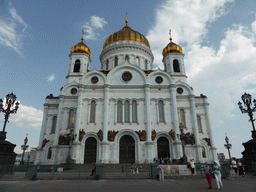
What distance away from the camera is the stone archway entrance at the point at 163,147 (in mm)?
24125

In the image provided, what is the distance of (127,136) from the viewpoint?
24.9 meters

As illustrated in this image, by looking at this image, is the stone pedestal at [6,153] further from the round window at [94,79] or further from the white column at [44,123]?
the round window at [94,79]

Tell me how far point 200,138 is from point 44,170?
20.8m

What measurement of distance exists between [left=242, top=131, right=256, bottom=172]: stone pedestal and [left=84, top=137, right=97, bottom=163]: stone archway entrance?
17.1m

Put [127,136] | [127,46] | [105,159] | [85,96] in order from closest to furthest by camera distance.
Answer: [105,159]
[127,136]
[85,96]
[127,46]

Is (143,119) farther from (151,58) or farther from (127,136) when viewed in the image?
(151,58)

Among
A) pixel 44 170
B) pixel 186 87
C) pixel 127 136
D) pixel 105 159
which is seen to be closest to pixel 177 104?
pixel 186 87

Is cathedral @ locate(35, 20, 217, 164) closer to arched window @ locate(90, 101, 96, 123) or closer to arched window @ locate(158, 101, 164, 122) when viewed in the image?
arched window @ locate(90, 101, 96, 123)

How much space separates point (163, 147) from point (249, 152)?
11.6 m

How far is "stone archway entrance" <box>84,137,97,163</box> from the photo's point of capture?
2364 centimetres

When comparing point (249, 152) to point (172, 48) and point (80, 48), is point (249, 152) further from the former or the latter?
point (80, 48)

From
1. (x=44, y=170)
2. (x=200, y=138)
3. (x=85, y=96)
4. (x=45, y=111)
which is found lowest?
(x=44, y=170)

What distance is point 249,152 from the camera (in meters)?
14.3

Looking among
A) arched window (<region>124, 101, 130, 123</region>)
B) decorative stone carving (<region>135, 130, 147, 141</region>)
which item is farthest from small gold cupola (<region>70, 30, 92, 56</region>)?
decorative stone carving (<region>135, 130, 147, 141</region>)
